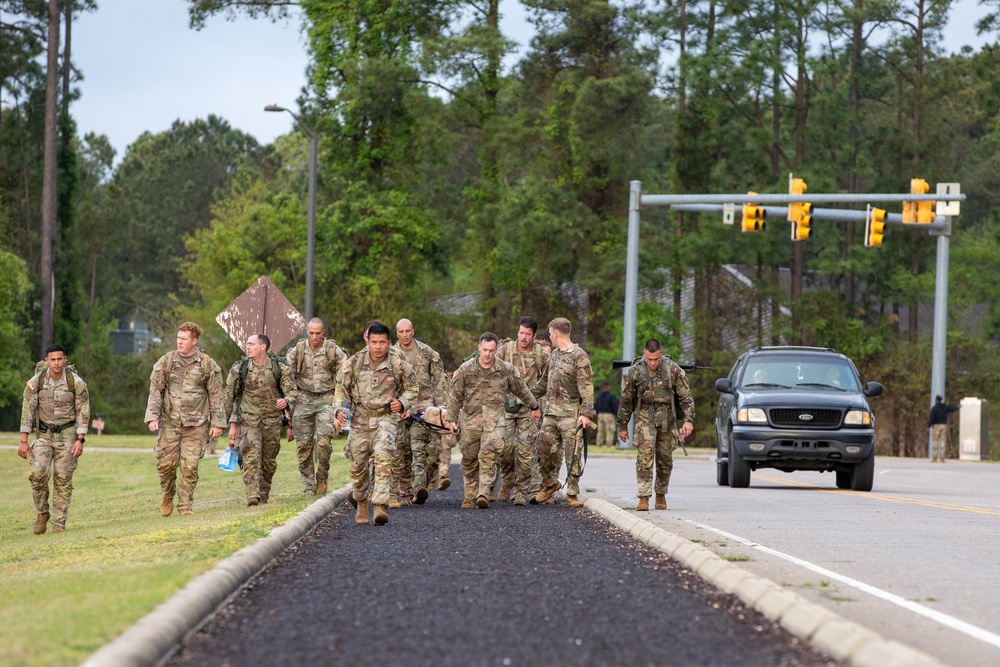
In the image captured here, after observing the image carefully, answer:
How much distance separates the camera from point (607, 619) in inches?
331

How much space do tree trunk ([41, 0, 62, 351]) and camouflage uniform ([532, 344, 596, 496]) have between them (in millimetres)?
35767

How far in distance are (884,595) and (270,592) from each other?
11.9 ft

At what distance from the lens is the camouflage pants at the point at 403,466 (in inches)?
696

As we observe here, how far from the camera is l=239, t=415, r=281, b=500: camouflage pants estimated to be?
17.5m

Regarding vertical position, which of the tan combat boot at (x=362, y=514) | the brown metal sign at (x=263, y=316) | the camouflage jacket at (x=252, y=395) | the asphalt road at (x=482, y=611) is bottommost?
the tan combat boot at (x=362, y=514)

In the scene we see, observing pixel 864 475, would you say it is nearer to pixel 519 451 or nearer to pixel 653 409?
pixel 519 451

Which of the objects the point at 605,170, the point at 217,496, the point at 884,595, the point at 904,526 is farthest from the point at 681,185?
the point at 884,595

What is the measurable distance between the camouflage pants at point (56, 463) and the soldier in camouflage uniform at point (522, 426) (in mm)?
4900

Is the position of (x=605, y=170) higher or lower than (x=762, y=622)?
higher

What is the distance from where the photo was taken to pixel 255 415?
1752 centimetres

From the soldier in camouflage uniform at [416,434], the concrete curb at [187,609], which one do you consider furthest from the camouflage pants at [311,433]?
the concrete curb at [187,609]

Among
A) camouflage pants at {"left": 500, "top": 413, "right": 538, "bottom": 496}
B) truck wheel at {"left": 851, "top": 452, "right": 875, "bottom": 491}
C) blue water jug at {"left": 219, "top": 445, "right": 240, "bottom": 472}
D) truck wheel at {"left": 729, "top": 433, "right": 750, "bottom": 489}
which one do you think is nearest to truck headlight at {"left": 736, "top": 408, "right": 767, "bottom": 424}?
truck wheel at {"left": 729, "top": 433, "right": 750, "bottom": 489}

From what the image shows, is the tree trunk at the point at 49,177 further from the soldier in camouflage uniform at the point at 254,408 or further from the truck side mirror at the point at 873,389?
the soldier in camouflage uniform at the point at 254,408

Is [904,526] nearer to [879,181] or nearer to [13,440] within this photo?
[13,440]
